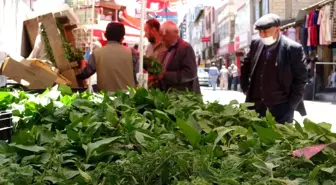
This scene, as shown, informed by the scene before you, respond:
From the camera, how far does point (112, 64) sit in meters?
6.11

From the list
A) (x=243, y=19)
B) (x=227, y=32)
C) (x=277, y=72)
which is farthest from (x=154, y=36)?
(x=227, y=32)

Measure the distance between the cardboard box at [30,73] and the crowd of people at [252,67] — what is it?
0.43m

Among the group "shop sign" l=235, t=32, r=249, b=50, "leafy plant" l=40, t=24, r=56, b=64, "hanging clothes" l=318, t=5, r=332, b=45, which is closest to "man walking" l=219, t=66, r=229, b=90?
"shop sign" l=235, t=32, r=249, b=50

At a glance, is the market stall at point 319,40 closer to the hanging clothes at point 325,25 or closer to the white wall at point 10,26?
the hanging clothes at point 325,25

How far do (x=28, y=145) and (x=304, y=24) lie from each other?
19.9 metres

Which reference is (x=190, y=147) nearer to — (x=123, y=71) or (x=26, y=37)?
(x=123, y=71)

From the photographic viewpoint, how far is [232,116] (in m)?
2.83

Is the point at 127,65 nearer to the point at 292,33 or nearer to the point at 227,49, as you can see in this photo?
the point at 292,33

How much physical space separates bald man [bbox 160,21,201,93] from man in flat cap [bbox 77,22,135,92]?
380 mm

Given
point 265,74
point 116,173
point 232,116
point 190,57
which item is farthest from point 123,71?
point 116,173

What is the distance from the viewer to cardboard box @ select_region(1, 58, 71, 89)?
5766mm

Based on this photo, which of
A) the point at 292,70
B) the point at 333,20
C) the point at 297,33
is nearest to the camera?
the point at 292,70

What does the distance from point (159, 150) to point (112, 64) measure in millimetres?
4500

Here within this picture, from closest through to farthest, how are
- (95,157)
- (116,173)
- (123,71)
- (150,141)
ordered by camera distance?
(116,173) → (95,157) → (150,141) → (123,71)
